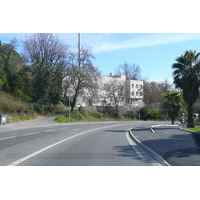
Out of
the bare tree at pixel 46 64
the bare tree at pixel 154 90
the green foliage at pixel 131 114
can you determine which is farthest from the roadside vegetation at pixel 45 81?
the bare tree at pixel 154 90

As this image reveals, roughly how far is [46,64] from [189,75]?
992 inches

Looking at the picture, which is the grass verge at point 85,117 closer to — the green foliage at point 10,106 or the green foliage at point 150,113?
the green foliage at point 10,106

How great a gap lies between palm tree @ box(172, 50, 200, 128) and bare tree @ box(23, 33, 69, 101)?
22.2m

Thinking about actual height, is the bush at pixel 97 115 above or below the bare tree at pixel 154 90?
below

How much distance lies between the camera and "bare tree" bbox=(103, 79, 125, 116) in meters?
64.6

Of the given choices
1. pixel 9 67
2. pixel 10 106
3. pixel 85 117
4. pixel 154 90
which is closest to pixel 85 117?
pixel 85 117

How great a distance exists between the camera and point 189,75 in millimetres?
32438

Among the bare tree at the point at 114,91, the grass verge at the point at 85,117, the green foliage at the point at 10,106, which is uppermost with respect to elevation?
the bare tree at the point at 114,91

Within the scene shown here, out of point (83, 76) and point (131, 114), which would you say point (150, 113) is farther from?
point (83, 76)

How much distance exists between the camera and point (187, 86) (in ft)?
105

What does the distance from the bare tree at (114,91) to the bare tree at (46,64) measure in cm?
1616

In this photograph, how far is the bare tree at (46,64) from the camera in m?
46.9
